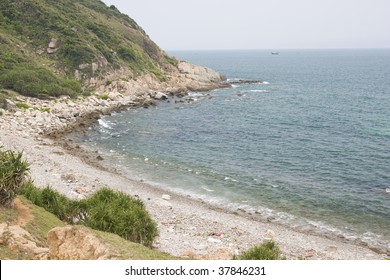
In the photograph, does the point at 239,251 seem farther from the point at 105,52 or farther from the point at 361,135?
the point at 105,52

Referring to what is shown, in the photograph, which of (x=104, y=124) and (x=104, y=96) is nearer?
(x=104, y=124)

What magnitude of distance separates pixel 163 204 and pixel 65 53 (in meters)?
61.3

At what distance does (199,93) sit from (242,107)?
64.4 feet

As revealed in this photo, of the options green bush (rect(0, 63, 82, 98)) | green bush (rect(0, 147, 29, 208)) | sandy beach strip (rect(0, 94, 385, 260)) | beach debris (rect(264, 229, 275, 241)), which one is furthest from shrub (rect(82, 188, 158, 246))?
green bush (rect(0, 63, 82, 98))

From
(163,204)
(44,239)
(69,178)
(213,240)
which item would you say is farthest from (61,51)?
(44,239)

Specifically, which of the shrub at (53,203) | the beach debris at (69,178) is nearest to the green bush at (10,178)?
the shrub at (53,203)

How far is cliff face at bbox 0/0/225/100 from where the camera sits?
6638 cm

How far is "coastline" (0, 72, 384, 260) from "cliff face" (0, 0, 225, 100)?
1306 centimetres

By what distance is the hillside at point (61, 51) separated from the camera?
6600 cm

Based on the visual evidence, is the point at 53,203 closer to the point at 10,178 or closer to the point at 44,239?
the point at 10,178

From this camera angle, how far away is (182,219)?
28578mm

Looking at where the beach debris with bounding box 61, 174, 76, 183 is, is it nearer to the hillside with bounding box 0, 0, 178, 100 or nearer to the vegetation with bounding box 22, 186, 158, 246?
the vegetation with bounding box 22, 186, 158, 246

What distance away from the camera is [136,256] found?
12.9m

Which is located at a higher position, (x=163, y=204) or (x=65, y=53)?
(x=65, y=53)
